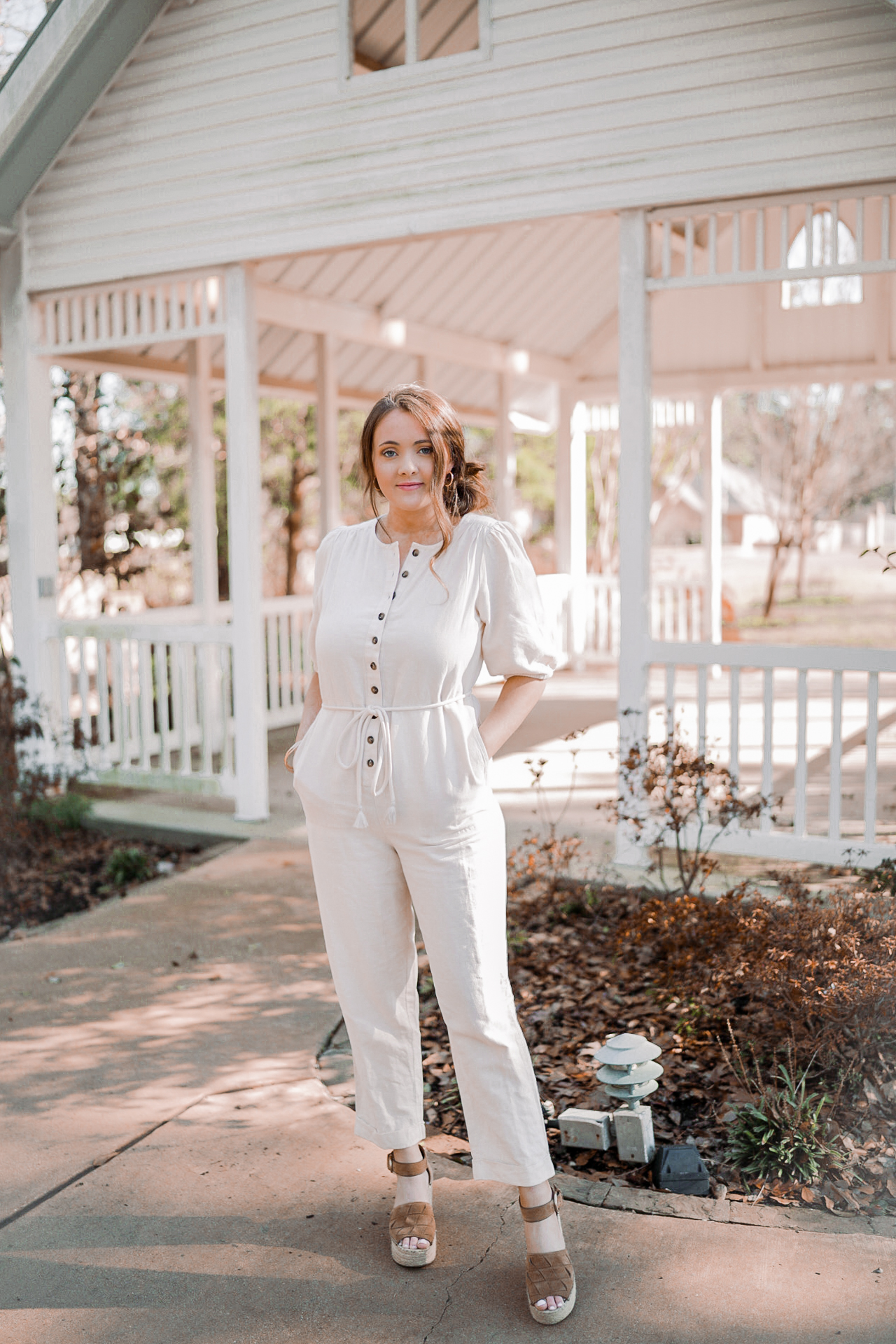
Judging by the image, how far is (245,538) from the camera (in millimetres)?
6773

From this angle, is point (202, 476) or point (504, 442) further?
point (504, 442)

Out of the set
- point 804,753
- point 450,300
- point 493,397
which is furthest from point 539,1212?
point 493,397

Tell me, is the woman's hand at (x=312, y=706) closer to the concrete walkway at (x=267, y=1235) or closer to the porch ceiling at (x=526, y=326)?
the concrete walkway at (x=267, y=1235)

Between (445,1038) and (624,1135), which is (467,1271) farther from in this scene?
(445,1038)

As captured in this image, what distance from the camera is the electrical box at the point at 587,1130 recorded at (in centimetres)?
329

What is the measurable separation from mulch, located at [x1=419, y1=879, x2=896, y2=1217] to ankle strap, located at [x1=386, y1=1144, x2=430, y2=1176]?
0.54 metres

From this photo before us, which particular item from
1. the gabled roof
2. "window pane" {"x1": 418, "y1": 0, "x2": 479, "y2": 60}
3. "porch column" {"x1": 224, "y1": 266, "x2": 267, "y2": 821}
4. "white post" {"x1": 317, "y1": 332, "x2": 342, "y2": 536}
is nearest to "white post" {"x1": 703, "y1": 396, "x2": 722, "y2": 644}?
"white post" {"x1": 317, "y1": 332, "x2": 342, "y2": 536}

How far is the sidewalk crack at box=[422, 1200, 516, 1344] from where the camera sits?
2.59 m

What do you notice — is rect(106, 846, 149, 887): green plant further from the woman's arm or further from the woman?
the woman's arm

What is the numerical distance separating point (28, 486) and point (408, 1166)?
19.2ft

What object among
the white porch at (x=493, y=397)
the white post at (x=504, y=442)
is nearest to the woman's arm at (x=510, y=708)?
the white porch at (x=493, y=397)

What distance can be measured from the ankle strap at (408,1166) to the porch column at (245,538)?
162 inches

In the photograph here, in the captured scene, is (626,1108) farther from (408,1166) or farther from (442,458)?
(442,458)

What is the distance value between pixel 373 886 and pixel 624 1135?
1.13 meters
